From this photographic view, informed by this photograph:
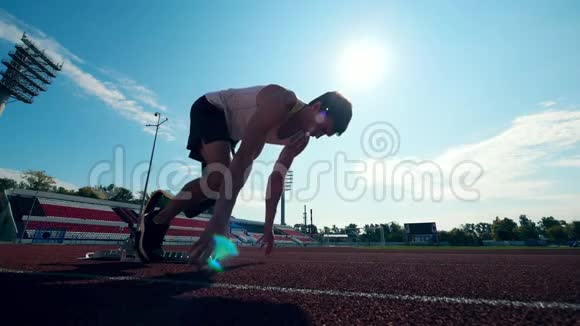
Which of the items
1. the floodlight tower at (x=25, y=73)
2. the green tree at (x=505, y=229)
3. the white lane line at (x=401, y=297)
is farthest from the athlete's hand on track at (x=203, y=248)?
the green tree at (x=505, y=229)

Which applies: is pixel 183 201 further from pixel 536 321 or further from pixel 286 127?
pixel 536 321

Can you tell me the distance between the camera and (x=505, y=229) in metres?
73.1

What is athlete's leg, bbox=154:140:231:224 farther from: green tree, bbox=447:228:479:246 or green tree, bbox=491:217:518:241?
green tree, bbox=491:217:518:241

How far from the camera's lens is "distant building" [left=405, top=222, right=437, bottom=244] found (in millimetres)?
51938

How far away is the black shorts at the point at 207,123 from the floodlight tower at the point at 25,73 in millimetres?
40389

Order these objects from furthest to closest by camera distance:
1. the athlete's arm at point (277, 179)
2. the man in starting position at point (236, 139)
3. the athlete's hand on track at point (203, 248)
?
the athlete's arm at point (277, 179)
the man in starting position at point (236, 139)
the athlete's hand on track at point (203, 248)

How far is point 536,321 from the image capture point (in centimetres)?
105

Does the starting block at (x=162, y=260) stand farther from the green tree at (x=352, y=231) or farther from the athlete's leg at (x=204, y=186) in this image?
the green tree at (x=352, y=231)

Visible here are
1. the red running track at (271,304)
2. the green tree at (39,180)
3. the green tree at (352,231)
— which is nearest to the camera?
the red running track at (271,304)

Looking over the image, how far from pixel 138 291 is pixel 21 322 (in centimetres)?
64

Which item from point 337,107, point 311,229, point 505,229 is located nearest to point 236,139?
point 337,107

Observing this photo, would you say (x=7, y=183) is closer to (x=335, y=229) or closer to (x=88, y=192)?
(x=88, y=192)

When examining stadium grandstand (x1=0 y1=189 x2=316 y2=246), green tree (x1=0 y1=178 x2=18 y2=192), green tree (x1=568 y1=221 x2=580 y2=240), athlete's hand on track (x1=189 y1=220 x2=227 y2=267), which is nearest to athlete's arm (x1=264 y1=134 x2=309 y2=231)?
athlete's hand on track (x1=189 y1=220 x2=227 y2=267)

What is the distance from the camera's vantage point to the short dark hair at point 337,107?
2.07 meters
